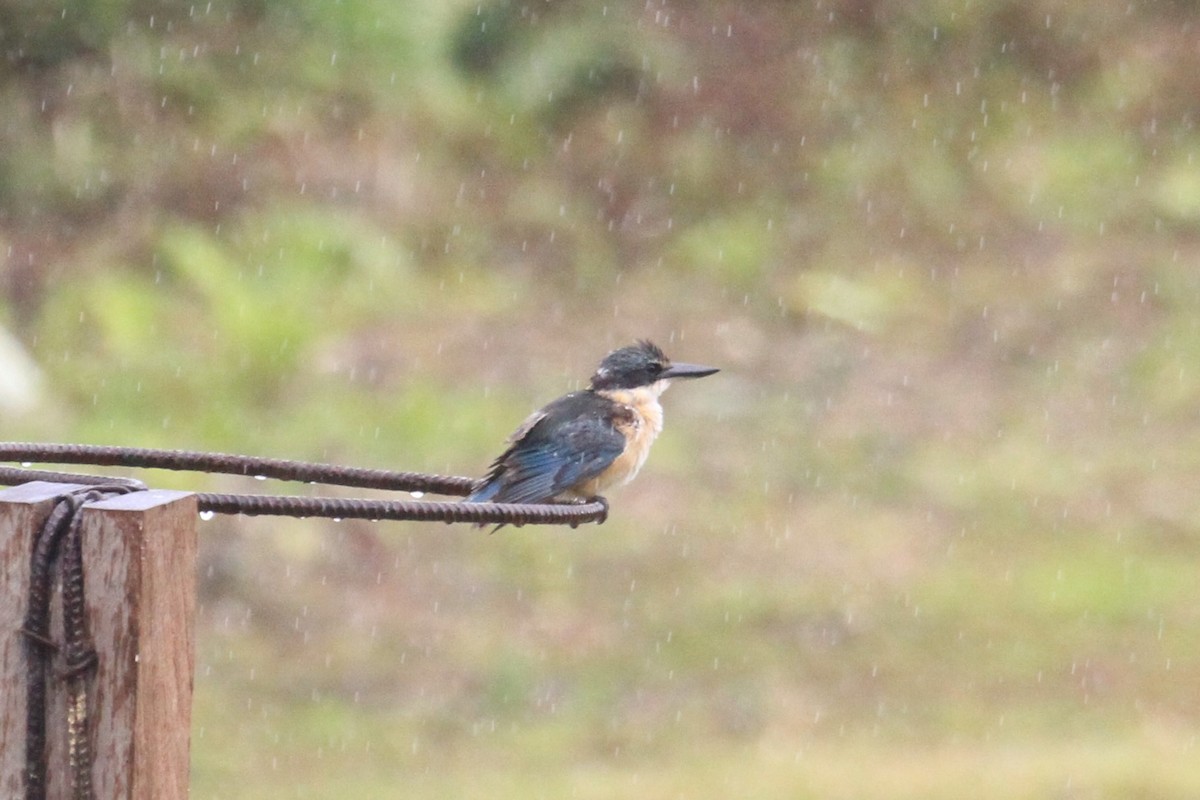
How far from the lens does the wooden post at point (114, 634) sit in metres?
1.85

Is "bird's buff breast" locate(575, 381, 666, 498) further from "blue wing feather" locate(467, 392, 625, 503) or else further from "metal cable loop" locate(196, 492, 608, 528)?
"metal cable loop" locate(196, 492, 608, 528)

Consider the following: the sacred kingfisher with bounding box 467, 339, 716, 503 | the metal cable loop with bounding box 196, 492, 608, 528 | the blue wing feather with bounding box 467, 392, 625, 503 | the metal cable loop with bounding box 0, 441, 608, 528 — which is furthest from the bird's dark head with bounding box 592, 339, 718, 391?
the metal cable loop with bounding box 196, 492, 608, 528

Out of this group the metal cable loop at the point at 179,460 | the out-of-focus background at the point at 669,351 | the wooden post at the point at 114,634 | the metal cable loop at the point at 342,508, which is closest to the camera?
the wooden post at the point at 114,634

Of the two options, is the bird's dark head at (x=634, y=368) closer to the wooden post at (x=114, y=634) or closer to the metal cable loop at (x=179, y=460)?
the metal cable loop at (x=179, y=460)

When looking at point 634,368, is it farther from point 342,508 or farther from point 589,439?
point 342,508

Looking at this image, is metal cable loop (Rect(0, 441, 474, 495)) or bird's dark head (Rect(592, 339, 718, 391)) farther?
bird's dark head (Rect(592, 339, 718, 391))

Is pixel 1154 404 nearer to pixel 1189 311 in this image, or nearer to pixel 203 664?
pixel 1189 311

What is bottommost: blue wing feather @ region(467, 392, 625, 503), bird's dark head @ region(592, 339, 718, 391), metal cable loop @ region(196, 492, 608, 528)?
metal cable loop @ region(196, 492, 608, 528)

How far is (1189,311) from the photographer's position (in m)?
10.3

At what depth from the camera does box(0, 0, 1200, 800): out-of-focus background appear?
23.7ft

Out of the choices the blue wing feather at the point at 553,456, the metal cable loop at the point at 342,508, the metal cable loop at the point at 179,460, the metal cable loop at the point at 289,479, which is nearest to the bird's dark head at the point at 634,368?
the blue wing feather at the point at 553,456

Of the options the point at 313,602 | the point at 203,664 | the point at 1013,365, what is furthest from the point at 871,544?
the point at 203,664

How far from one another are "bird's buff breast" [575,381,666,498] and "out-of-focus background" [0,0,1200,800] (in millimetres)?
2046

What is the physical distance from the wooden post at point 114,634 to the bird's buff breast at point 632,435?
2895mm
